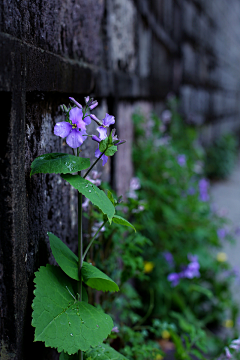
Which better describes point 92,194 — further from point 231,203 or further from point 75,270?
point 231,203

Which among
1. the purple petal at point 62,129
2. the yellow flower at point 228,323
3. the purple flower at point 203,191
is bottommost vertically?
the yellow flower at point 228,323

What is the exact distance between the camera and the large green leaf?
929 millimetres

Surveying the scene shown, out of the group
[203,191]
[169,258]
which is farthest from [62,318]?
[203,191]

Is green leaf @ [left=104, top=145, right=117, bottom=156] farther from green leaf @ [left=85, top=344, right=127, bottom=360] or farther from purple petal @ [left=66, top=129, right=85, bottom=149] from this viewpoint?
green leaf @ [left=85, top=344, right=127, bottom=360]

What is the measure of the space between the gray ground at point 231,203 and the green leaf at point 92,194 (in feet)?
Result: 6.90

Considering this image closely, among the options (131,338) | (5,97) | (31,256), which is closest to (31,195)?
(31,256)

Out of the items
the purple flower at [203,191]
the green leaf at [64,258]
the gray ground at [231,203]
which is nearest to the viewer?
the green leaf at [64,258]

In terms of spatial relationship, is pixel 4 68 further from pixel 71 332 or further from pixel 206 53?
pixel 206 53

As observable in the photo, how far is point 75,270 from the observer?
0.96 m

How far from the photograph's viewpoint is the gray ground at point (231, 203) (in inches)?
129

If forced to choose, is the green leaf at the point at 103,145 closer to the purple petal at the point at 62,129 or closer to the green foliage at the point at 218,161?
the purple petal at the point at 62,129

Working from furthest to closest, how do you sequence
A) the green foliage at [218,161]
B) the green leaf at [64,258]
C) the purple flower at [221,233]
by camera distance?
the green foliage at [218,161] → the purple flower at [221,233] → the green leaf at [64,258]

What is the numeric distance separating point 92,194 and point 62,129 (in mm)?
167

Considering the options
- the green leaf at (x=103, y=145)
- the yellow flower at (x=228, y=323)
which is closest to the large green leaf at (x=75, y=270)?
the green leaf at (x=103, y=145)
